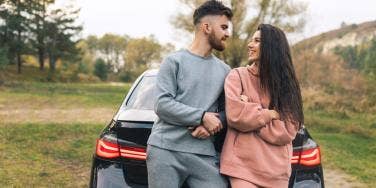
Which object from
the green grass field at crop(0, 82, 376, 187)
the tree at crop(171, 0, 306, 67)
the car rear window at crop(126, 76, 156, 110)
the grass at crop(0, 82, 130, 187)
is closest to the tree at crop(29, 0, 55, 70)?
the tree at crop(171, 0, 306, 67)

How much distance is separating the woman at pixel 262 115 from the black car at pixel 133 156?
657mm

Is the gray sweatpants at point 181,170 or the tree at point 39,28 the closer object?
the gray sweatpants at point 181,170

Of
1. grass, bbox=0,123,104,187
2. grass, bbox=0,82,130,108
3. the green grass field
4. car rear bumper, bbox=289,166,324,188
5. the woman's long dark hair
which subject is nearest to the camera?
the woman's long dark hair

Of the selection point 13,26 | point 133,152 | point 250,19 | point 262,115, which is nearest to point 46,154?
point 133,152

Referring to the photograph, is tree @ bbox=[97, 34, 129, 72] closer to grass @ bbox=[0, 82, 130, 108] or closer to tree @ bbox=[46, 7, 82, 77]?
tree @ bbox=[46, 7, 82, 77]

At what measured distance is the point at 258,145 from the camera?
2.52 meters

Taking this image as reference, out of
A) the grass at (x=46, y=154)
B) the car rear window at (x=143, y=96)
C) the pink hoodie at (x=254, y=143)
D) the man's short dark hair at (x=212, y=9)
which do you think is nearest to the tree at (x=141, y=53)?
the grass at (x=46, y=154)

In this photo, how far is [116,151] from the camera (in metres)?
3.18

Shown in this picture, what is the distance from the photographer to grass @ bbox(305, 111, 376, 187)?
869 cm

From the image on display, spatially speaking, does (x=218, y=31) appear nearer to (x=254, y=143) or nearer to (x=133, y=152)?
(x=254, y=143)

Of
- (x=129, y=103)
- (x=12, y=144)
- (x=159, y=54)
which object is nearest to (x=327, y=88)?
(x=12, y=144)

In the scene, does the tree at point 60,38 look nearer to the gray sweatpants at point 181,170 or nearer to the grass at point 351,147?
the grass at point 351,147

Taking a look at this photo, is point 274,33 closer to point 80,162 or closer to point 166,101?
point 166,101

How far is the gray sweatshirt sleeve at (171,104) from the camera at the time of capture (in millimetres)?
2486
